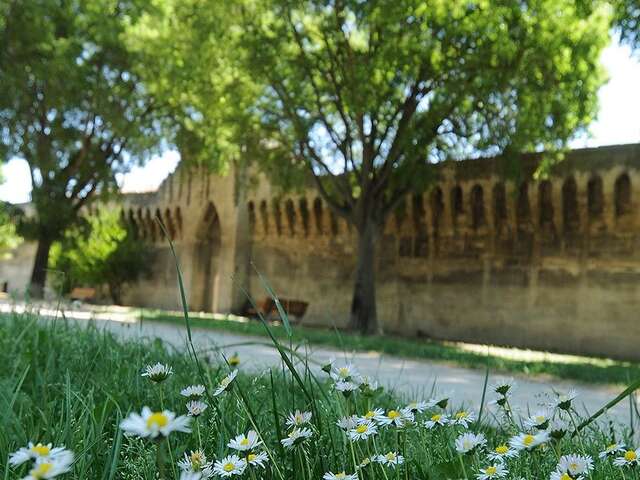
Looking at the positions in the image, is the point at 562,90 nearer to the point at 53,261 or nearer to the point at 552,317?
the point at 552,317

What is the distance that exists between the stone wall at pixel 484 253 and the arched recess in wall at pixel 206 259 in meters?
1.24

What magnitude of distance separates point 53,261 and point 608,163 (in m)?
21.7

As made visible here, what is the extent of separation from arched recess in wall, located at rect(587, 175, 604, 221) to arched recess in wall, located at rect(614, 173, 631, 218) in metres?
0.33

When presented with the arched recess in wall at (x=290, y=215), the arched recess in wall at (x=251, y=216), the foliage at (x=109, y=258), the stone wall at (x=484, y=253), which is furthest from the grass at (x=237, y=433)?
the foliage at (x=109, y=258)

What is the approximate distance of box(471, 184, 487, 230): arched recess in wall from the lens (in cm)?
1734

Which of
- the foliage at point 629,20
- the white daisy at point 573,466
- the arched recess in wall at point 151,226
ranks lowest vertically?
the white daisy at point 573,466

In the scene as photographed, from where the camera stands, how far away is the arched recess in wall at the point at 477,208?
1734cm

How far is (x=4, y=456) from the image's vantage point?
4.83ft

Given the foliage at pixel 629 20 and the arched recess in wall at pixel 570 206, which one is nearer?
the foliage at pixel 629 20

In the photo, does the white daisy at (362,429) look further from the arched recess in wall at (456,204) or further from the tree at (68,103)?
the tree at (68,103)

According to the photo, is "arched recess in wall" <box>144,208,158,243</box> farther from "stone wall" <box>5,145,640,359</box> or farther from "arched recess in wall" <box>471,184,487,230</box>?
"arched recess in wall" <box>471,184,487,230</box>

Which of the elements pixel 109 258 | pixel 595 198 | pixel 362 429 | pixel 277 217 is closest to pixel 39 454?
pixel 362 429

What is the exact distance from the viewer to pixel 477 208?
695 inches

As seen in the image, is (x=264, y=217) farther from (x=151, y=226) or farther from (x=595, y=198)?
(x=595, y=198)
